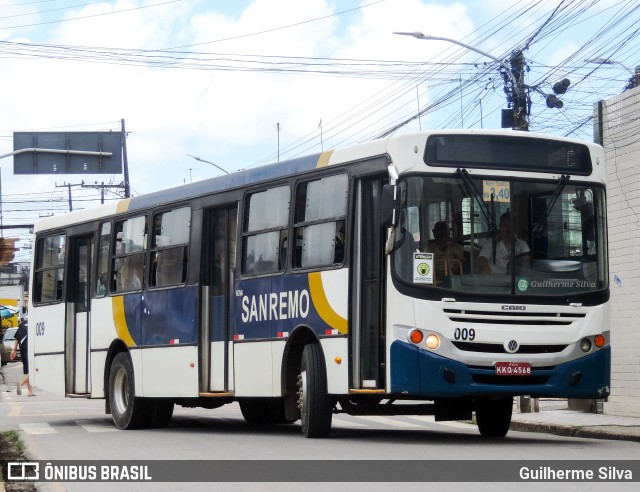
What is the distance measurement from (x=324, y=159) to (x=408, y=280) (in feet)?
7.03

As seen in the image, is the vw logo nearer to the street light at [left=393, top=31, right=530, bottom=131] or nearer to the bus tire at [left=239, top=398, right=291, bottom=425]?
the bus tire at [left=239, top=398, right=291, bottom=425]

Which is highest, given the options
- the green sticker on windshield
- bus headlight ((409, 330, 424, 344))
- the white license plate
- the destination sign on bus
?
the destination sign on bus

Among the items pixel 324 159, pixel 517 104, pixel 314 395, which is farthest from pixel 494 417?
pixel 517 104

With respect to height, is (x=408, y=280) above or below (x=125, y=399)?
above

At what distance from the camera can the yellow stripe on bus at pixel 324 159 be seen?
48.4 ft

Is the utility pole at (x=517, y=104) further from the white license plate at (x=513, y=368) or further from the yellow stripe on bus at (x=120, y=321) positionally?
the white license plate at (x=513, y=368)

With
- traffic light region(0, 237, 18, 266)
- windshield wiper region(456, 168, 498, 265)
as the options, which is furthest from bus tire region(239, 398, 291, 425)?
traffic light region(0, 237, 18, 266)

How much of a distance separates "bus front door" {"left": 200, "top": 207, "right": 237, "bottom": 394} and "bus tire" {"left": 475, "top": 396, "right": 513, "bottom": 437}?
3099mm

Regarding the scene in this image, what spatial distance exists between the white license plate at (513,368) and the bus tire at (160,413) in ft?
21.2

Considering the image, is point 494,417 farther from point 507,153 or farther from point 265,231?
point 265,231

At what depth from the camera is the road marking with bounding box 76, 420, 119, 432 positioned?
18172mm

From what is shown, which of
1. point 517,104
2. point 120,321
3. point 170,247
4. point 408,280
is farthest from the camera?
point 517,104

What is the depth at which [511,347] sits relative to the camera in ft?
43.9
